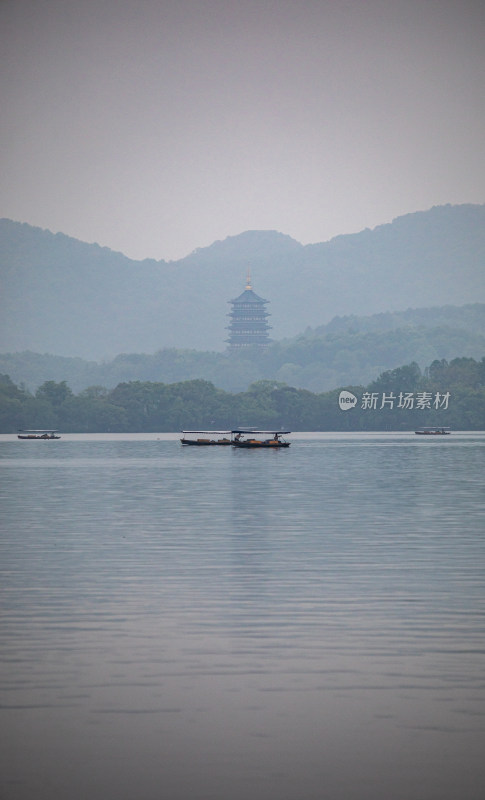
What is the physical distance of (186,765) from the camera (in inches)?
438

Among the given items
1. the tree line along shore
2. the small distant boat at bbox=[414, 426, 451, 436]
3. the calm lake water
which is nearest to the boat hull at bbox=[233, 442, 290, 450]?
the small distant boat at bbox=[414, 426, 451, 436]

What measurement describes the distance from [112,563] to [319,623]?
7997mm

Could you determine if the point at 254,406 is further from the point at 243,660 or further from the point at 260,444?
the point at 243,660

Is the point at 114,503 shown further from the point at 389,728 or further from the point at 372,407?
the point at 372,407

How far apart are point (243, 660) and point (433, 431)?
137257 millimetres

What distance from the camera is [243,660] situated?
15.3m

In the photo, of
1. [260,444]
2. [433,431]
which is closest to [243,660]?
[260,444]

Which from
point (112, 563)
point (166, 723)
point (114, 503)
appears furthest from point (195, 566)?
point (114, 503)

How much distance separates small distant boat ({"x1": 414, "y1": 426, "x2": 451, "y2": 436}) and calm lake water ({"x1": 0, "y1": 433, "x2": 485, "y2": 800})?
10999 centimetres

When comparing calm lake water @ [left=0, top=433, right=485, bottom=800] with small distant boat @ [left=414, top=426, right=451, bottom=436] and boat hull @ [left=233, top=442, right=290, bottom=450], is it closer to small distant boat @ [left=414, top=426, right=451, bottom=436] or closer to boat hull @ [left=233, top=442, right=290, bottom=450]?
boat hull @ [left=233, top=442, right=290, bottom=450]

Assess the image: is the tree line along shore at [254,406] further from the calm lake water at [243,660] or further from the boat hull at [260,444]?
the calm lake water at [243,660]

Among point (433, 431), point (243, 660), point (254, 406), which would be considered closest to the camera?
point (243, 660)

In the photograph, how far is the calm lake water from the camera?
11.0m

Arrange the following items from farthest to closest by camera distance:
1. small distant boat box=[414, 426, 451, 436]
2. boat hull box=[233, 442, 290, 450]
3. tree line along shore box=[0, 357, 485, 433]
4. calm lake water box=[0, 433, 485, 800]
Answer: tree line along shore box=[0, 357, 485, 433], small distant boat box=[414, 426, 451, 436], boat hull box=[233, 442, 290, 450], calm lake water box=[0, 433, 485, 800]
